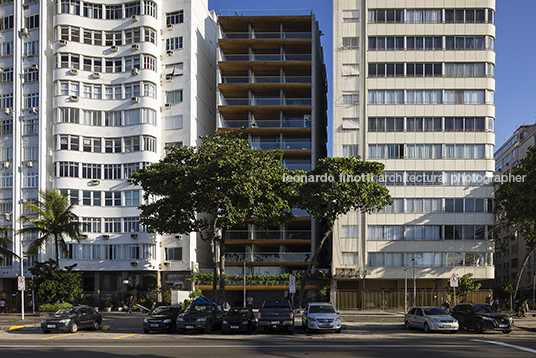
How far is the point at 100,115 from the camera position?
57.3m

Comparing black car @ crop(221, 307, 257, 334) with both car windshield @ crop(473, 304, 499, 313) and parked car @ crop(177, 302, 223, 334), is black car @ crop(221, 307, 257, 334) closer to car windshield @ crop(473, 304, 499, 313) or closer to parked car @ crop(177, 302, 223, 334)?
parked car @ crop(177, 302, 223, 334)

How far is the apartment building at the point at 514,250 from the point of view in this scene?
261ft

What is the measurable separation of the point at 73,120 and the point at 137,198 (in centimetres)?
1060

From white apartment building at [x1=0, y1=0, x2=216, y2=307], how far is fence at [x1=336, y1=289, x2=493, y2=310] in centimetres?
→ 1655

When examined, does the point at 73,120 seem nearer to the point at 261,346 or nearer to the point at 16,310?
the point at 16,310

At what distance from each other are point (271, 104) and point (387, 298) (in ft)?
81.0

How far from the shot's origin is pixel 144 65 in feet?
189

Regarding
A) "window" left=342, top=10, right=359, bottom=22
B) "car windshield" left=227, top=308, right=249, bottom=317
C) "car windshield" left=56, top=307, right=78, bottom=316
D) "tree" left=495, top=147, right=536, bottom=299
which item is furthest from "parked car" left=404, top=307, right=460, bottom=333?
"window" left=342, top=10, right=359, bottom=22

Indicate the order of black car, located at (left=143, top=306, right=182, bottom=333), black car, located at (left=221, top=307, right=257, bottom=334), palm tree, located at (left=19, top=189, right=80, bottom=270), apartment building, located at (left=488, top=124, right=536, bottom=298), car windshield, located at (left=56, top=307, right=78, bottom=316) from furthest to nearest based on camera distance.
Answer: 1. apartment building, located at (left=488, top=124, right=536, bottom=298)
2. palm tree, located at (left=19, top=189, right=80, bottom=270)
3. car windshield, located at (left=56, top=307, right=78, bottom=316)
4. black car, located at (left=143, top=306, right=182, bottom=333)
5. black car, located at (left=221, top=307, right=257, bottom=334)

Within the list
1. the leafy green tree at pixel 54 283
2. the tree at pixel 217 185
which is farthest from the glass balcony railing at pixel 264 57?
the leafy green tree at pixel 54 283

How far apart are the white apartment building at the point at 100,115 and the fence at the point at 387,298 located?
54.3ft

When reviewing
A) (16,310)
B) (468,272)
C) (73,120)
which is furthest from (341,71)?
(16,310)

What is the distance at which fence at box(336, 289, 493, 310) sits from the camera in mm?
54719

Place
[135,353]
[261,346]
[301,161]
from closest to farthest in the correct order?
1. [135,353]
2. [261,346]
3. [301,161]
